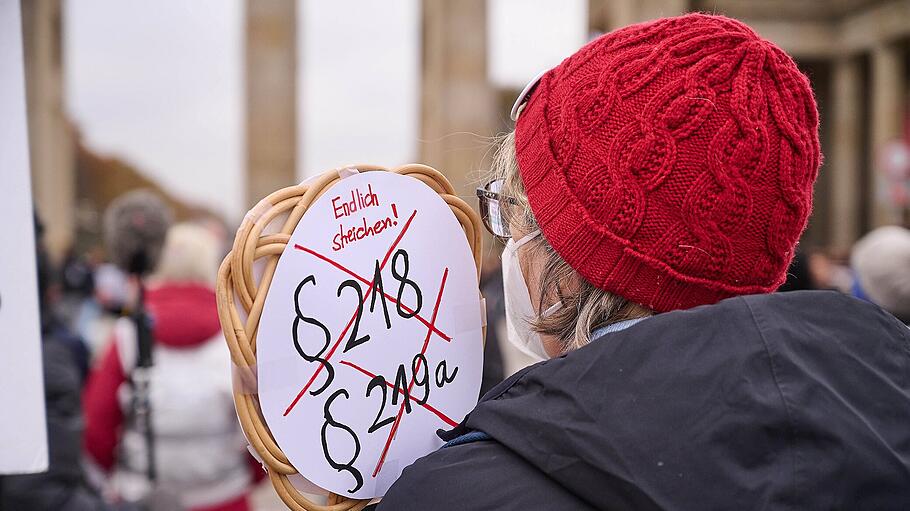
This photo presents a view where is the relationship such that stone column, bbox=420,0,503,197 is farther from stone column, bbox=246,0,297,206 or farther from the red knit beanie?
the red knit beanie

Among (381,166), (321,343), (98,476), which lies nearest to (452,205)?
(381,166)

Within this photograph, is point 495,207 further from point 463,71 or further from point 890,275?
point 463,71

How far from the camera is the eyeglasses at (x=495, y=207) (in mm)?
1306

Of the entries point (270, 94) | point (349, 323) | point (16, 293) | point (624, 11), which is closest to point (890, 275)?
point (349, 323)

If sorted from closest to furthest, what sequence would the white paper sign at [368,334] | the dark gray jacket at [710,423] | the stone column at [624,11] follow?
the dark gray jacket at [710,423], the white paper sign at [368,334], the stone column at [624,11]

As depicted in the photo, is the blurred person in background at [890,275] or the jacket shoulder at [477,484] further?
the blurred person in background at [890,275]

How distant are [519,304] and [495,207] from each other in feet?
0.54

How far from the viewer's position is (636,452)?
2.86 ft

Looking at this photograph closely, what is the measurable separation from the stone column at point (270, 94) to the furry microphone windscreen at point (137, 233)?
9.02 metres

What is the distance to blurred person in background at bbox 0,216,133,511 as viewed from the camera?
2254 mm

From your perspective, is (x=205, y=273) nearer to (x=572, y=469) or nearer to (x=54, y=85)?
(x=572, y=469)

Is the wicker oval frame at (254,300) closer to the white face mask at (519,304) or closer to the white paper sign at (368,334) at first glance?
the white paper sign at (368,334)

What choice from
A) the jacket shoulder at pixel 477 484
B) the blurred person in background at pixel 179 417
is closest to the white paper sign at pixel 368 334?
the jacket shoulder at pixel 477 484

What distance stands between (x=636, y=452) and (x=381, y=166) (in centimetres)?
63
